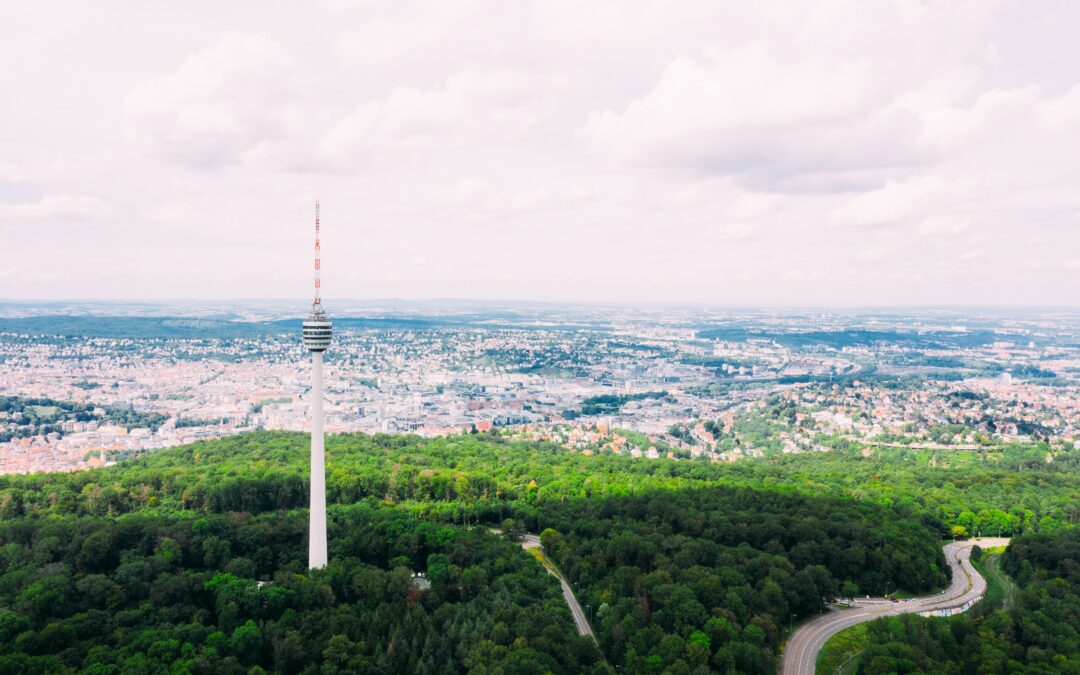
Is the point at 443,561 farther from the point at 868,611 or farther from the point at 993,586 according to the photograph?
the point at 993,586

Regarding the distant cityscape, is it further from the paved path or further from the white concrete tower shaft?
the white concrete tower shaft

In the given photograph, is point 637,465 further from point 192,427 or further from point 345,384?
point 345,384

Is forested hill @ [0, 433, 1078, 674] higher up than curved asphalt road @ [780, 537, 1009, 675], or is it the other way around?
forested hill @ [0, 433, 1078, 674]

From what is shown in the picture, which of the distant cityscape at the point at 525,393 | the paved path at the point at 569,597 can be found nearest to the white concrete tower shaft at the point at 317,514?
the paved path at the point at 569,597

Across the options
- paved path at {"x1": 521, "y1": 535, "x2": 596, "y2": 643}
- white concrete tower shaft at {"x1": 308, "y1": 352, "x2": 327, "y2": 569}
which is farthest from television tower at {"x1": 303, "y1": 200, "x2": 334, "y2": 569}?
paved path at {"x1": 521, "y1": 535, "x2": 596, "y2": 643}

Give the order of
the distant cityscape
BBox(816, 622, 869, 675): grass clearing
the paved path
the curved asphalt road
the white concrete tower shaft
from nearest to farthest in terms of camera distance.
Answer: BBox(816, 622, 869, 675): grass clearing, the curved asphalt road, the paved path, the white concrete tower shaft, the distant cityscape

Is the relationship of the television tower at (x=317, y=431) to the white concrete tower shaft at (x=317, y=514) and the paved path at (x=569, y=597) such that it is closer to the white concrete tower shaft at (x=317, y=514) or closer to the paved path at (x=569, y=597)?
the white concrete tower shaft at (x=317, y=514)

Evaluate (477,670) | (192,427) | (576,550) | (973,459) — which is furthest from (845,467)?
(192,427)

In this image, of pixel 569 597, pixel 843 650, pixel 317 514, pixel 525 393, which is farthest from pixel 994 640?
pixel 525 393
